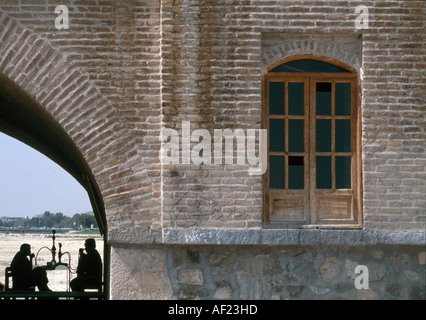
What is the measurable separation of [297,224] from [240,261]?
0.77 meters

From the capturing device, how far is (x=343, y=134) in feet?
24.7

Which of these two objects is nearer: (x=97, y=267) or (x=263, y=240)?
(x=263, y=240)

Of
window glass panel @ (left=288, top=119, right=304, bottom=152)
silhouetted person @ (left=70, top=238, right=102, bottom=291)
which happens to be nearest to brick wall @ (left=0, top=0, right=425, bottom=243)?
window glass panel @ (left=288, top=119, right=304, bottom=152)

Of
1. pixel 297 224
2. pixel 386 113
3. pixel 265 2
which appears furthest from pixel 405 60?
pixel 297 224

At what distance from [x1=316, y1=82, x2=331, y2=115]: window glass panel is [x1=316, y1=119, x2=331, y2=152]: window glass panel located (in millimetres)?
113

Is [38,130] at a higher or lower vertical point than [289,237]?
higher

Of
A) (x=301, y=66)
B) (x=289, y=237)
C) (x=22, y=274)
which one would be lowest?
(x=22, y=274)

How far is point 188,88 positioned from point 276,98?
1.03 m

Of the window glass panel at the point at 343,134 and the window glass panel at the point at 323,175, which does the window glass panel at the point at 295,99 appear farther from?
the window glass panel at the point at 323,175

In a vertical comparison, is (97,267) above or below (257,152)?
below

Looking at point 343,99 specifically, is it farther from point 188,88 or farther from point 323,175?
point 188,88

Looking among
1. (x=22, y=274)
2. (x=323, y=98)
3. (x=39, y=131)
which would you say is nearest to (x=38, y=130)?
(x=39, y=131)

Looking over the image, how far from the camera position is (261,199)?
7.14 m
